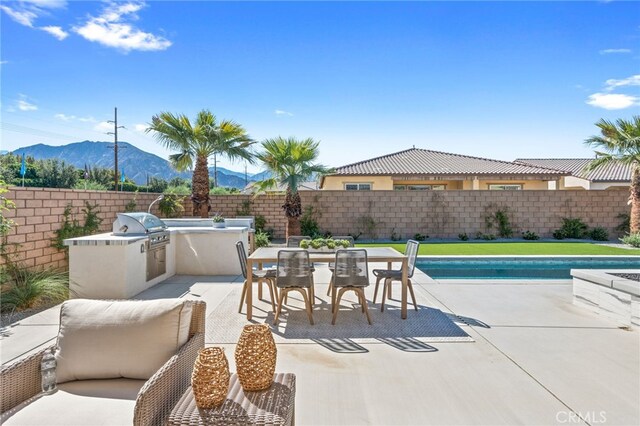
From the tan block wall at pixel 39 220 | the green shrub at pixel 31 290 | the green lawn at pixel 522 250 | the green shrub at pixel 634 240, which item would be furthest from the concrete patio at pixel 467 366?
the green shrub at pixel 634 240

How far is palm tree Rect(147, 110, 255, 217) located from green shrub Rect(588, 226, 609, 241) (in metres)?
14.4

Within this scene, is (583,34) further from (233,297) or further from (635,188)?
(233,297)

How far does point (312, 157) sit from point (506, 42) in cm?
660

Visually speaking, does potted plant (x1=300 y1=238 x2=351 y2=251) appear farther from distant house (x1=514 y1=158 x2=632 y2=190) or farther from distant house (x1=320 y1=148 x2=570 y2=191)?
distant house (x1=514 y1=158 x2=632 y2=190)

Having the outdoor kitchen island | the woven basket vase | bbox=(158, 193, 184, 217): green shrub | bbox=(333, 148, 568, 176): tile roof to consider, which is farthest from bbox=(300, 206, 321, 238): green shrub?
the woven basket vase

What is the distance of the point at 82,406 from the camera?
2148 mm

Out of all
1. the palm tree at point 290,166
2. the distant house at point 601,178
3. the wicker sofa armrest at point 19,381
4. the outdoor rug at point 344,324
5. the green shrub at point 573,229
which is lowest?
the outdoor rug at point 344,324

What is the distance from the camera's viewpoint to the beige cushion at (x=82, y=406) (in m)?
2.00

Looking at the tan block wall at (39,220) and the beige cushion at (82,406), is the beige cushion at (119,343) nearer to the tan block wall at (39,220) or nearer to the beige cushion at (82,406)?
the beige cushion at (82,406)

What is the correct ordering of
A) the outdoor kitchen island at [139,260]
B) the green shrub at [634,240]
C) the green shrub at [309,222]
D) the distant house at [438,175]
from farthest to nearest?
the distant house at [438,175] → the green shrub at [309,222] → the green shrub at [634,240] → the outdoor kitchen island at [139,260]

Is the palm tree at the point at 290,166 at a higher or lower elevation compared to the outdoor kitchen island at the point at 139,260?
higher

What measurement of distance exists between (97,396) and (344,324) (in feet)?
11.2

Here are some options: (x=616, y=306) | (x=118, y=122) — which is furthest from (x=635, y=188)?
(x=118, y=122)

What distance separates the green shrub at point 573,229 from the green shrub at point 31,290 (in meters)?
17.2
